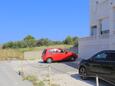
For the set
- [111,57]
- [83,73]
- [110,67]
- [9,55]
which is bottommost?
[83,73]

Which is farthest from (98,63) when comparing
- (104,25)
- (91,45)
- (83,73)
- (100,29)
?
(100,29)

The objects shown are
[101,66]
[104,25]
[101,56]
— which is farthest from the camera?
[104,25]

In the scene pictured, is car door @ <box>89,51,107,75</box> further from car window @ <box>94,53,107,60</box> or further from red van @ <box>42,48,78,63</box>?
red van @ <box>42,48,78,63</box>

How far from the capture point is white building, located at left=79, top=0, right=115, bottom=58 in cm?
3100

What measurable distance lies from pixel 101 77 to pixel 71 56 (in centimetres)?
2143

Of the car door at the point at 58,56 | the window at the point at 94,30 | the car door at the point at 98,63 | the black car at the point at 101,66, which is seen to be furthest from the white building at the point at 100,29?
the car door at the point at 98,63

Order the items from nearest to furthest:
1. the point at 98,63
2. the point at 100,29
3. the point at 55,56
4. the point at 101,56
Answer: the point at 101,56
the point at 98,63
the point at 100,29
the point at 55,56

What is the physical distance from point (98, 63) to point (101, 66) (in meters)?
0.51

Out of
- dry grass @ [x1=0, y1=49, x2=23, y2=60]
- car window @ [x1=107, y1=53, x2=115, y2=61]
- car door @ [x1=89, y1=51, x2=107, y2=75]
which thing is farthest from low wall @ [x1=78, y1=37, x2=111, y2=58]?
dry grass @ [x1=0, y1=49, x2=23, y2=60]

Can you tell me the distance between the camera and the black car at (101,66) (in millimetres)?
17030

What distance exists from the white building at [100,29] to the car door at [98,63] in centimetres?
984

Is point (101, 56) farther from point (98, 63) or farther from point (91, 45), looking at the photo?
point (91, 45)

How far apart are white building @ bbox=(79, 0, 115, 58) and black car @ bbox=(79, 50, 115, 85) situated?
924 cm

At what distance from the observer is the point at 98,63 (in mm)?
18500
